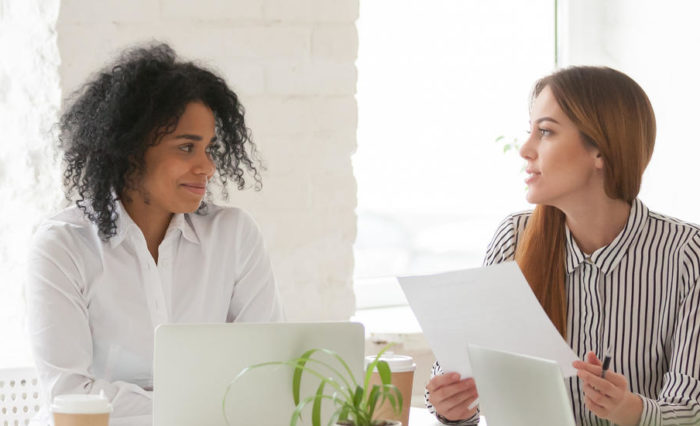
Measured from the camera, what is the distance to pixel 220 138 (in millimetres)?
2211

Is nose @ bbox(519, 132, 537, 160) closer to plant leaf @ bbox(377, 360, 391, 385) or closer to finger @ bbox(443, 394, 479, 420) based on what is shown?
finger @ bbox(443, 394, 479, 420)

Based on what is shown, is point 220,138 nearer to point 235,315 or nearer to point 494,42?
point 235,315

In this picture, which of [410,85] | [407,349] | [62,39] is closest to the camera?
[62,39]

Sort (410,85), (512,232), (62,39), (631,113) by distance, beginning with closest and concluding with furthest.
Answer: (631,113) < (512,232) < (62,39) < (410,85)

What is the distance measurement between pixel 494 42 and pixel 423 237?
0.72 m

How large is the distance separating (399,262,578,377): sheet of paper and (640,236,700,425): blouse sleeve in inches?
8.0

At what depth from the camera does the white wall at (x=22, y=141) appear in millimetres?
2199

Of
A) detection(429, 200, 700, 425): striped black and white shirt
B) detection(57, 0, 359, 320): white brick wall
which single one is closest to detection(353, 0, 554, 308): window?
detection(57, 0, 359, 320): white brick wall

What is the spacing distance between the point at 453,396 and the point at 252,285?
55cm

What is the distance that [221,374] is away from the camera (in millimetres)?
1302

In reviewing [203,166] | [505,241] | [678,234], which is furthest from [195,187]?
[678,234]

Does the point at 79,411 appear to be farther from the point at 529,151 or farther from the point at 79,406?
the point at 529,151

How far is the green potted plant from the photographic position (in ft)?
3.86

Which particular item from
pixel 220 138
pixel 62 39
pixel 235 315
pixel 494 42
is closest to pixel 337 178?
pixel 220 138
